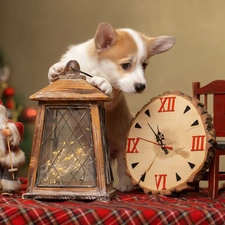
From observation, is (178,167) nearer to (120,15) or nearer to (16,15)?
(120,15)

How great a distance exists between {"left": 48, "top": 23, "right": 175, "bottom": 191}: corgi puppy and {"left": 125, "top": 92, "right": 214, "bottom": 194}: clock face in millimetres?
68

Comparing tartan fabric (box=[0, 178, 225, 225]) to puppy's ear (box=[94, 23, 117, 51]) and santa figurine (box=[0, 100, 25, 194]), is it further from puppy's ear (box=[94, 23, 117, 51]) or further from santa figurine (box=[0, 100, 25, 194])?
puppy's ear (box=[94, 23, 117, 51])

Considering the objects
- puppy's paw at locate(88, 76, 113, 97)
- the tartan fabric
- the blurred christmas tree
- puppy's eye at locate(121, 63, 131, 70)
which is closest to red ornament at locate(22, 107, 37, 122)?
the blurred christmas tree

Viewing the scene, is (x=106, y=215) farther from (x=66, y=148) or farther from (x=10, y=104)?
(x=10, y=104)

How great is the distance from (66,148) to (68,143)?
1 cm

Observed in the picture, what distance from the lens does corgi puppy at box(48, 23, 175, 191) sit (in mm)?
1373

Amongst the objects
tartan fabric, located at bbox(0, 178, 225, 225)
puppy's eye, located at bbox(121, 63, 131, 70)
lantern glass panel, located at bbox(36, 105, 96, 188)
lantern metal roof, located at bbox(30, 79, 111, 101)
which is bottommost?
tartan fabric, located at bbox(0, 178, 225, 225)

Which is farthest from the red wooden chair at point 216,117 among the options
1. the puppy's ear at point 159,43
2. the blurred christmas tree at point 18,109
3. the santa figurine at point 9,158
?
the blurred christmas tree at point 18,109

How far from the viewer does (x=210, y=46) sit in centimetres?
270

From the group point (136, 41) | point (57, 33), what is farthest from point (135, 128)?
point (57, 33)

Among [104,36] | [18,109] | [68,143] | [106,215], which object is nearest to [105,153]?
[68,143]

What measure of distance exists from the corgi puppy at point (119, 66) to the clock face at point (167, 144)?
A: 68mm

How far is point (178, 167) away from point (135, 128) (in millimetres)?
188

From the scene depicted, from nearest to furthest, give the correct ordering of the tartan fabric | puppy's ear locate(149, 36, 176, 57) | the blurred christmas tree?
the tartan fabric → puppy's ear locate(149, 36, 176, 57) → the blurred christmas tree
